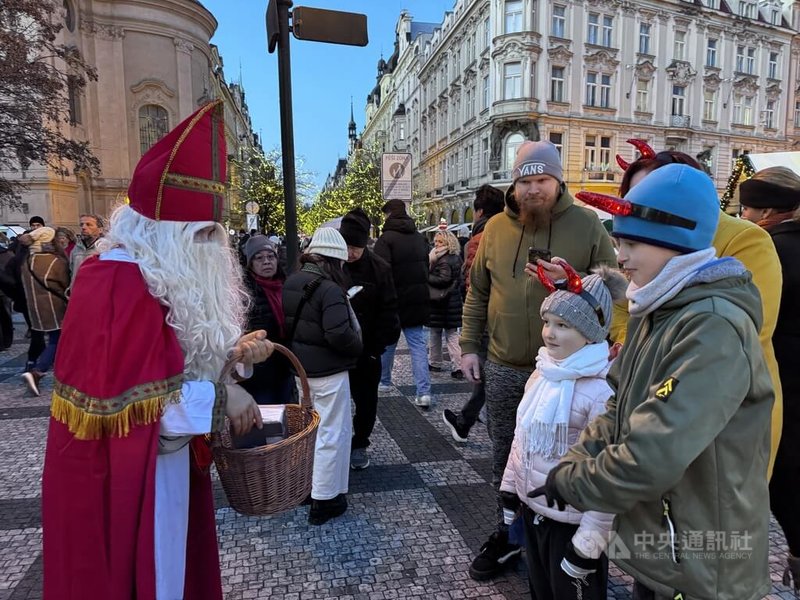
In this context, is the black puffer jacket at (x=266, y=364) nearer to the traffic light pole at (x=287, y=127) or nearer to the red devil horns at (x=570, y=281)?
the traffic light pole at (x=287, y=127)

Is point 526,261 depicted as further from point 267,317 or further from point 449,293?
point 449,293

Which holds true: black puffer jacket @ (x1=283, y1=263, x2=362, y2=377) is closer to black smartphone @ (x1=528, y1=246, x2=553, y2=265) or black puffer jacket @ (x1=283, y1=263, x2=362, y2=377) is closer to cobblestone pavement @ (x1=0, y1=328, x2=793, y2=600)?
cobblestone pavement @ (x1=0, y1=328, x2=793, y2=600)

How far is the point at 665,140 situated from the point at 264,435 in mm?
38522

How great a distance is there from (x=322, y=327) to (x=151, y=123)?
3527cm

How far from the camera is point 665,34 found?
3322 centimetres

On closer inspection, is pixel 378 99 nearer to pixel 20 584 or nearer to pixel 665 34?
pixel 665 34

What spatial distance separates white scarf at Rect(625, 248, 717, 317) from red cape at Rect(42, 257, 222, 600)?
4.67ft

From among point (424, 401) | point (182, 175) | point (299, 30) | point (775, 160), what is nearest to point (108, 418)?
point (182, 175)

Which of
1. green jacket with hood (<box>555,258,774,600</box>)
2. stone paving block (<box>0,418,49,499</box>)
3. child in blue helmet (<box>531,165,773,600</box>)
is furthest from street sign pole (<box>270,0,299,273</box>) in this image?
green jacket with hood (<box>555,258,774,600</box>)

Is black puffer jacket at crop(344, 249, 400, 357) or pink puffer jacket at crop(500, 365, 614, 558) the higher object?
black puffer jacket at crop(344, 249, 400, 357)

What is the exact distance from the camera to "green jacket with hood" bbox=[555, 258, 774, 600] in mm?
1234

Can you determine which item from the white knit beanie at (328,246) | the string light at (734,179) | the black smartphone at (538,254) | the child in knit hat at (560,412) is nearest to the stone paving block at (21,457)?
the white knit beanie at (328,246)

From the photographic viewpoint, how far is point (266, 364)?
382 centimetres

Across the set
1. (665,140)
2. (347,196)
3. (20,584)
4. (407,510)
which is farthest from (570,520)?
(665,140)
